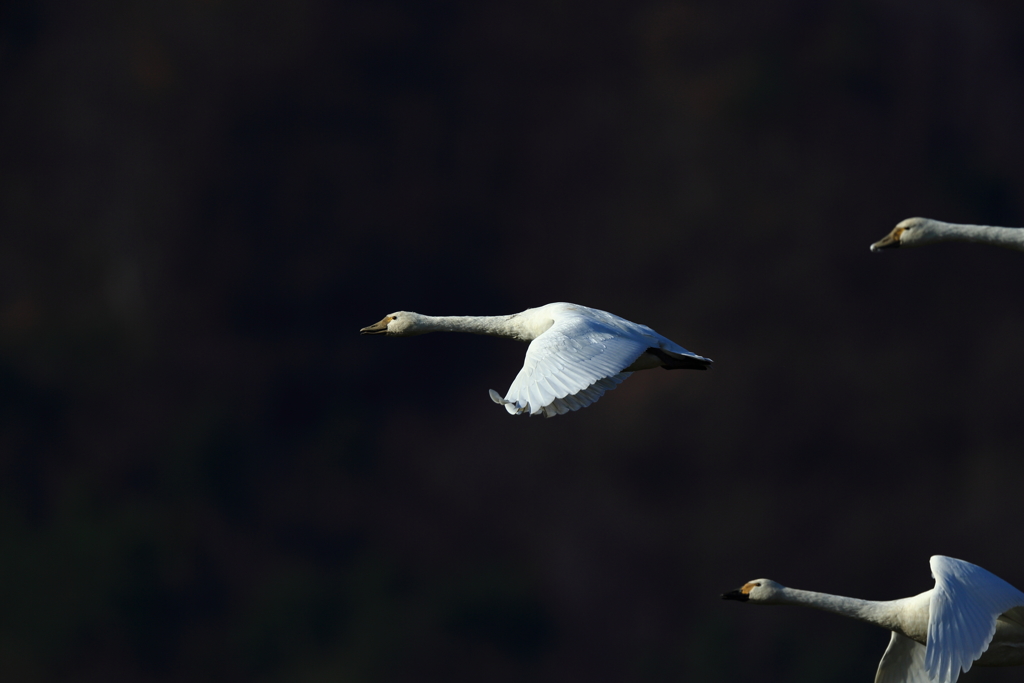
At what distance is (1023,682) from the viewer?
188 feet

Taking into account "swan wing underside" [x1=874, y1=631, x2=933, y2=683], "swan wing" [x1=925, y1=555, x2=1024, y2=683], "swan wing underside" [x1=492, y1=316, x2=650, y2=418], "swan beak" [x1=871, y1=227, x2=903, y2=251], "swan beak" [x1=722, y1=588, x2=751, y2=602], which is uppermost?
"swan beak" [x1=871, y1=227, x2=903, y2=251]

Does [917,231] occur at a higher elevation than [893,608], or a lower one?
higher

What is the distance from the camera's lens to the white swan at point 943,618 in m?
12.3

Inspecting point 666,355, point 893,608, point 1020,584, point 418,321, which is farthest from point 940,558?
point 1020,584

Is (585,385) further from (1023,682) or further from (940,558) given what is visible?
(1023,682)

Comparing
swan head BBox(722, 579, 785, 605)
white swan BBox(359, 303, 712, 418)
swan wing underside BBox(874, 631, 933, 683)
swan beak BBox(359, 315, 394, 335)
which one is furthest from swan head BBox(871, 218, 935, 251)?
swan beak BBox(359, 315, 394, 335)

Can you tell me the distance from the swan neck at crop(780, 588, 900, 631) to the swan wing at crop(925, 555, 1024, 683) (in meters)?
0.95

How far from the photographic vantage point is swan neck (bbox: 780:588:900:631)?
1456 centimetres

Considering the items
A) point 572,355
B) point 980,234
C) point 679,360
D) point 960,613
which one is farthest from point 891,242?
point 572,355

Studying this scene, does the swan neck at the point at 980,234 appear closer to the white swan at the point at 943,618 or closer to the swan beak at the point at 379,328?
the white swan at the point at 943,618

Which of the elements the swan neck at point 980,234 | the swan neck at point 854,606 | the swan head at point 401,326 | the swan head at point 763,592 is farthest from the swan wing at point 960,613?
the swan head at point 401,326

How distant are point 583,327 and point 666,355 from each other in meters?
1.15

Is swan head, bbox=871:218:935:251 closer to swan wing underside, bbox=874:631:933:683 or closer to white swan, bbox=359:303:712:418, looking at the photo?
white swan, bbox=359:303:712:418

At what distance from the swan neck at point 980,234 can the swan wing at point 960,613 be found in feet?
13.5
